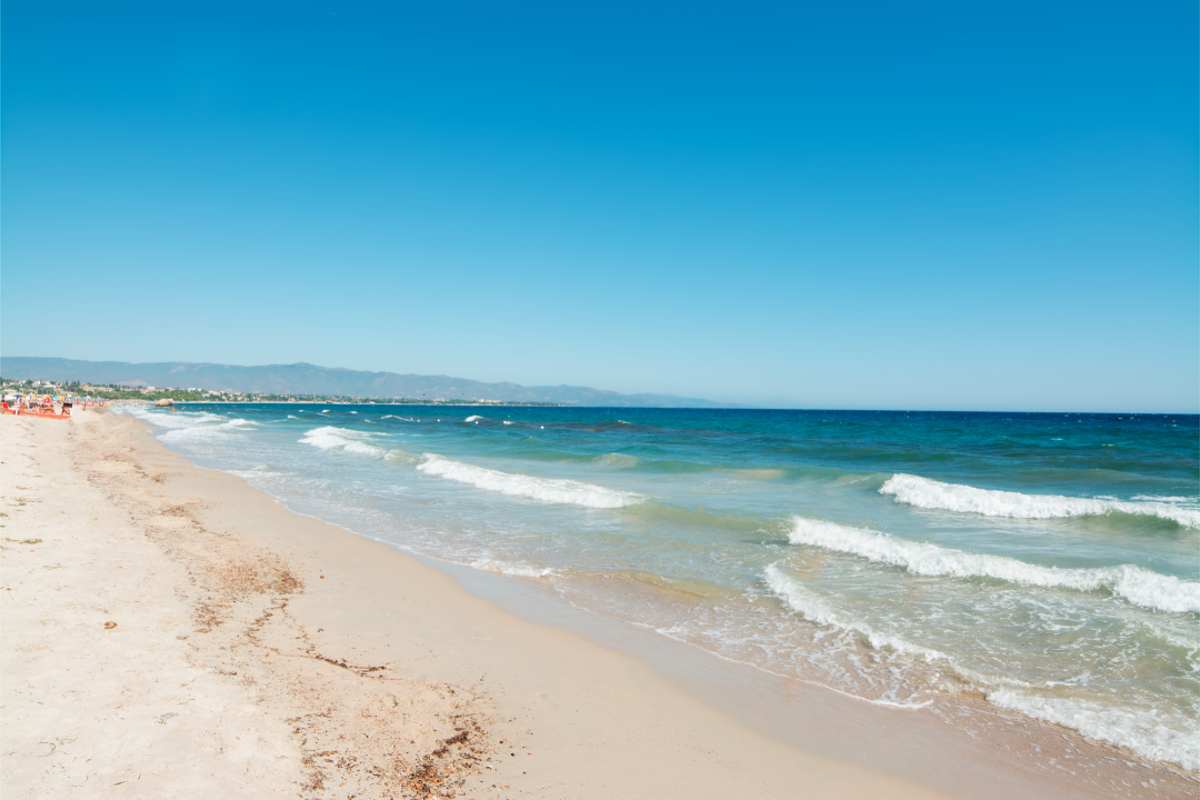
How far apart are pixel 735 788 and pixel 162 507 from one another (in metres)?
14.2

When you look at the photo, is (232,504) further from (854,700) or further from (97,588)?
(854,700)

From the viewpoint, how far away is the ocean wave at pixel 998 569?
9398 mm

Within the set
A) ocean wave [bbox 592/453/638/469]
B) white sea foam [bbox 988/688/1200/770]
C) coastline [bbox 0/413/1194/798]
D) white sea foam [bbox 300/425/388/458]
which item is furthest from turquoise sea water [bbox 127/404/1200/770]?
white sea foam [bbox 300/425/388/458]

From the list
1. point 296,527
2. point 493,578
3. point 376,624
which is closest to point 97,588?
point 376,624

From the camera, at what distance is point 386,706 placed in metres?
5.36

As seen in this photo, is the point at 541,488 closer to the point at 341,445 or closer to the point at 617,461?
the point at 617,461

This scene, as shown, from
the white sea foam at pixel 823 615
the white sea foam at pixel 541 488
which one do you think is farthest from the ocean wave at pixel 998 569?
the white sea foam at pixel 541 488

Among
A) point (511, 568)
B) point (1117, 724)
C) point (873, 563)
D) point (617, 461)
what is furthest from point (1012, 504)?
point (617, 461)

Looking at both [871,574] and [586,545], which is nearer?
[871,574]

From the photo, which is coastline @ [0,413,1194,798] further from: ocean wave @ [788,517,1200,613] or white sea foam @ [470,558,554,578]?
ocean wave @ [788,517,1200,613]

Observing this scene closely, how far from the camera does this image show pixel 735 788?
471 cm

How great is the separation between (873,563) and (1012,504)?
28.1 feet

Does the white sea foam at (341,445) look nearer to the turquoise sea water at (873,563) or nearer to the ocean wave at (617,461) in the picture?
the turquoise sea water at (873,563)

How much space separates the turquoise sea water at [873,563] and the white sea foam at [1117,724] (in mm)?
20
